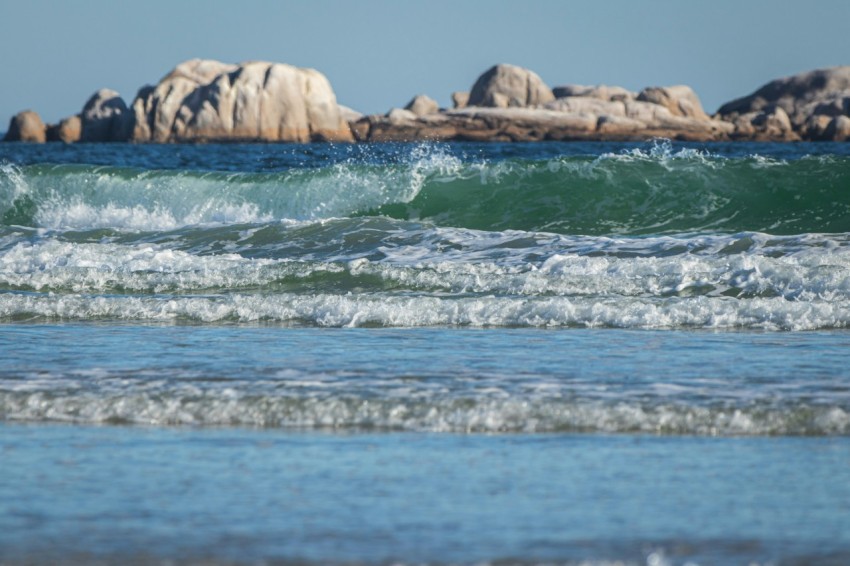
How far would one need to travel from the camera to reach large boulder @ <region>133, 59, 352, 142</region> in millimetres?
67875

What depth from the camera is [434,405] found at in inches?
191

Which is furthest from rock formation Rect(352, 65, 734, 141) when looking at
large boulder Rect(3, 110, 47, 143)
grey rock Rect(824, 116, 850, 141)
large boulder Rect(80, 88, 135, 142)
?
large boulder Rect(3, 110, 47, 143)

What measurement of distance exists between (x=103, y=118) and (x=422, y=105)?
21.9m

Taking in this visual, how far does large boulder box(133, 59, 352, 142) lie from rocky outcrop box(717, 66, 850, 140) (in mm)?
27586

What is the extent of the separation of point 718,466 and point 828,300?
→ 459 cm

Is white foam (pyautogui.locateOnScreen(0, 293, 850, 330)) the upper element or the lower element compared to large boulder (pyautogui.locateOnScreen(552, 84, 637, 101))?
lower

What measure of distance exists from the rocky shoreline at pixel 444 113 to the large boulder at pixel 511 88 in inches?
2.8

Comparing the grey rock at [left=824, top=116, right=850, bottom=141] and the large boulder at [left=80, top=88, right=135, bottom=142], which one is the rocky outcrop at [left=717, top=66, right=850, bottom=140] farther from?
the large boulder at [left=80, top=88, right=135, bottom=142]

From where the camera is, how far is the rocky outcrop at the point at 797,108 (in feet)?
252

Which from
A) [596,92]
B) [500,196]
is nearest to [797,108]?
[596,92]

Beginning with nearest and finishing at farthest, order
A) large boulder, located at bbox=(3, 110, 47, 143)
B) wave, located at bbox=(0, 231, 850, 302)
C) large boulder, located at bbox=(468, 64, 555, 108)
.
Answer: wave, located at bbox=(0, 231, 850, 302) < large boulder, located at bbox=(3, 110, 47, 143) < large boulder, located at bbox=(468, 64, 555, 108)

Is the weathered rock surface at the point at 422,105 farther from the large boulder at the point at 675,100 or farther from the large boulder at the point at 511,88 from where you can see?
the large boulder at the point at 675,100

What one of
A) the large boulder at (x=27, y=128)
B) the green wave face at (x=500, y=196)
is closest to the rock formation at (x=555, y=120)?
the large boulder at (x=27, y=128)

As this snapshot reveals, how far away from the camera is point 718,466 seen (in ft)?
13.2
